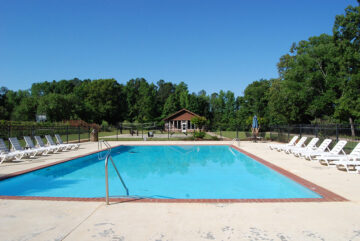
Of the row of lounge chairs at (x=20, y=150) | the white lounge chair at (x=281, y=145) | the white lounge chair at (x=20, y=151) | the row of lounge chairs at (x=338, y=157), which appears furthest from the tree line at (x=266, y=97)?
the white lounge chair at (x=20, y=151)

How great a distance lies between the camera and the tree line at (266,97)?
92.2ft

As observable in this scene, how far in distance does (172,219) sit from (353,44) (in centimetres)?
3161

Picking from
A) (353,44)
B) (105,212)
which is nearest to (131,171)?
(105,212)

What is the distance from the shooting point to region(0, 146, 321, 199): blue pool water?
23.7ft

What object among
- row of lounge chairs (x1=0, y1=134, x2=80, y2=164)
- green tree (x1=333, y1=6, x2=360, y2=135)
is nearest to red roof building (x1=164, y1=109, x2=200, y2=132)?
green tree (x1=333, y1=6, x2=360, y2=135)

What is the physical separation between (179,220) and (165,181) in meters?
5.02

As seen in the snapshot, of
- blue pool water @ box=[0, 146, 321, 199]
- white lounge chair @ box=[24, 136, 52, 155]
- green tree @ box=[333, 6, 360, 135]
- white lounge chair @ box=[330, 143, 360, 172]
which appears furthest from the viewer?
green tree @ box=[333, 6, 360, 135]

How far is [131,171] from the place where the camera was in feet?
35.8

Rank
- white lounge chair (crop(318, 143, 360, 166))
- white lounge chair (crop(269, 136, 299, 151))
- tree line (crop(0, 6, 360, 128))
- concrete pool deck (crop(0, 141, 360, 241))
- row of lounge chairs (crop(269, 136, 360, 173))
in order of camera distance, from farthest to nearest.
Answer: tree line (crop(0, 6, 360, 128)) < white lounge chair (crop(269, 136, 299, 151)) < white lounge chair (crop(318, 143, 360, 166)) < row of lounge chairs (crop(269, 136, 360, 173)) < concrete pool deck (crop(0, 141, 360, 241))

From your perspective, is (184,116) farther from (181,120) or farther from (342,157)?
(342,157)

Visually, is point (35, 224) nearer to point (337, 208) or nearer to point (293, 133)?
point (337, 208)

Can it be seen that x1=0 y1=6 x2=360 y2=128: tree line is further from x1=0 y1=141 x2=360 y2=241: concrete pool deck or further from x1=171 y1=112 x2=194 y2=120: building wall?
x1=0 y1=141 x2=360 y2=241: concrete pool deck

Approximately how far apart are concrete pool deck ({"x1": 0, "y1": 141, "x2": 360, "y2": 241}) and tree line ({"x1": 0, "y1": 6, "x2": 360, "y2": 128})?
827 inches

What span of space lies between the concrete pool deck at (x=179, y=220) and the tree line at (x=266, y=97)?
2100 cm
